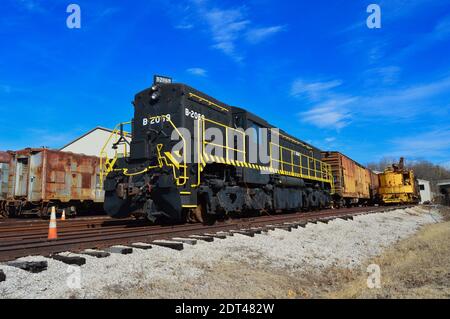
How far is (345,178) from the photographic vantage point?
26906 mm

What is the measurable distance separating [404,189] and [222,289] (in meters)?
33.7

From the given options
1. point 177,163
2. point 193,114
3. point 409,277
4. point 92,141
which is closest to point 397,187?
point 193,114

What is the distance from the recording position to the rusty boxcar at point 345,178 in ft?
83.5

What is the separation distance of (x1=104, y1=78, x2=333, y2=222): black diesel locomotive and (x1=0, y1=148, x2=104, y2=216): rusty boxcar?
863 centimetres

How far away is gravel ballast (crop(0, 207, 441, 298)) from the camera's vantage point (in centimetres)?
422

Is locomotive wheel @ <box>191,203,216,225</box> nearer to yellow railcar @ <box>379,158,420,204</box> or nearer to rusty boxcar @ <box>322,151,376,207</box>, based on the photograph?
rusty boxcar @ <box>322,151,376,207</box>

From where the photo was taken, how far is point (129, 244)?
6531 mm

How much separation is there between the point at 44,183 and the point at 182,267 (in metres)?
14.5

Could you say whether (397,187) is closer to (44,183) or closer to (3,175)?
(44,183)

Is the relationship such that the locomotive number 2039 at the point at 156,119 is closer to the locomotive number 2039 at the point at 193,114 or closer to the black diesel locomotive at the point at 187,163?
the black diesel locomotive at the point at 187,163

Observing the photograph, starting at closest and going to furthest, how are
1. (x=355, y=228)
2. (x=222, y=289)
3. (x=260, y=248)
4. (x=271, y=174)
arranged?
(x=222, y=289) < (x=260, y=248) < (x=355, y=228) < (x=271, y=174)

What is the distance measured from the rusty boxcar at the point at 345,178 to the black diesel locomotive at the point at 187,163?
1231 centimetres
